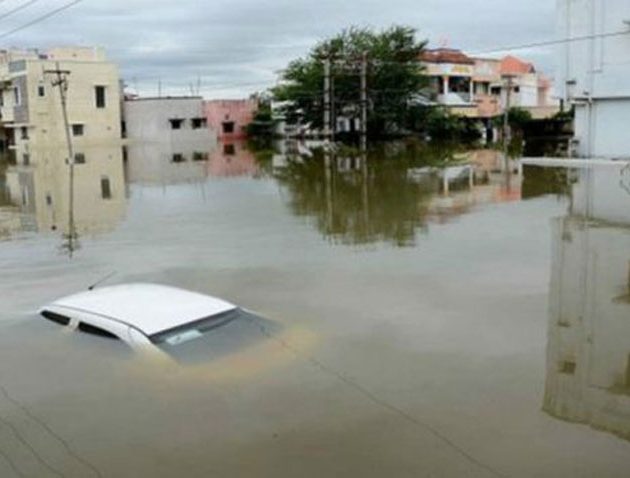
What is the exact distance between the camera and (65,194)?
85.6 ft

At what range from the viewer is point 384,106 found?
56.9 m

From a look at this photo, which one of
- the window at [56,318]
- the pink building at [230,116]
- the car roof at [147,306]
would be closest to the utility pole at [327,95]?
the pink building at [230,116]

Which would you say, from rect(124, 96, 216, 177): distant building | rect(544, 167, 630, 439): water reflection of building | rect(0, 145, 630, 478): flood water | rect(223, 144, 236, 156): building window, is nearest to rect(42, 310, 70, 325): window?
rect(0, 145, 630, 478): flood water

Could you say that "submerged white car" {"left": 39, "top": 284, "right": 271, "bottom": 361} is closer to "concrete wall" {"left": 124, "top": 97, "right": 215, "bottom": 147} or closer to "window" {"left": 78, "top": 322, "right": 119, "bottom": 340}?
"window" {"left": 78, "top": 322, "right": 119, "bottom": 340}

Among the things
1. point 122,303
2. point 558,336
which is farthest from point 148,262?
point 558,336

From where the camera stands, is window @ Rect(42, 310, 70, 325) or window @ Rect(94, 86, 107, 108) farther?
window @ Rect(94, 86, 107, 108)

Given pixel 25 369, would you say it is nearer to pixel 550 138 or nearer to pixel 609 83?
pixel 609 83

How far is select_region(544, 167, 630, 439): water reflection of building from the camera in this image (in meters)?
6.84

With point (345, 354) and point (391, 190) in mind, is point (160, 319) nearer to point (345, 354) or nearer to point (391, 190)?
point (345, 354)

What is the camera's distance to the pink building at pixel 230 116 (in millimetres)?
76375

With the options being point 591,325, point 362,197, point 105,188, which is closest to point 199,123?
point 105,188

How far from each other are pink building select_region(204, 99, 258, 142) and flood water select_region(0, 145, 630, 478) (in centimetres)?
5790

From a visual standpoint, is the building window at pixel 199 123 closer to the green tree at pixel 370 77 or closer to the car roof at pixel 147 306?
the green tree at pixel 370 77

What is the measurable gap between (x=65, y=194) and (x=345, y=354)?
65.8ft
